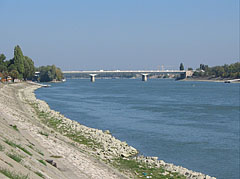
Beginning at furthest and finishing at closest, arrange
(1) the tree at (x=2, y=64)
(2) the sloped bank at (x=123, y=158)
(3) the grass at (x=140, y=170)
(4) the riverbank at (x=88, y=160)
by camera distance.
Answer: (1) the tree at (x=2, y=64), (2) the sloped bank at (x=123, y=158), (3) the grass at (x=140, y=170), (4) the riverbank at (x=88, y=160)

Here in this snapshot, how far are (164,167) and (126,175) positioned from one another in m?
2.94

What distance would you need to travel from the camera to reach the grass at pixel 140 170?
722 inches

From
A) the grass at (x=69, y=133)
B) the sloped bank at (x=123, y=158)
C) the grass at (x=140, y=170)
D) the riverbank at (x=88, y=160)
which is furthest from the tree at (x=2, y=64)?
the grass at (x=140, y=170)

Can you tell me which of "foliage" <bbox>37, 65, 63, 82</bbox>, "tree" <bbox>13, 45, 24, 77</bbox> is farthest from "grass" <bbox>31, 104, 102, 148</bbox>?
"foliage" <bbox>37, 65, 63, 82</bbox>

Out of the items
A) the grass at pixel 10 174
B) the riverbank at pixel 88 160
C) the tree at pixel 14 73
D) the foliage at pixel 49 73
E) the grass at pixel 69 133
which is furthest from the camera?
the foliage at pixel 49 73

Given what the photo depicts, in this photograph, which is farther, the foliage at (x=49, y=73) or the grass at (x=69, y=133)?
the foliage at (x=49, y=73)

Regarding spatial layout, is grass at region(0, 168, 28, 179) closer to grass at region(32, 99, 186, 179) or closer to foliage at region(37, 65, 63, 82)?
grass at region(32, 99, 186, 179)

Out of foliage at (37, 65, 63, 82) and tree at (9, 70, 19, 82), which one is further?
foliage at (37, 65, 63, 82)

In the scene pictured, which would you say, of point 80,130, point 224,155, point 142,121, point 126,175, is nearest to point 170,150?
point 224,155

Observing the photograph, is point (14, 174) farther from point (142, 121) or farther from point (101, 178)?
point (142, 121)

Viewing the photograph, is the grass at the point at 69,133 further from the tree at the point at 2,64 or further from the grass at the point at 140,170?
the tree at the point at 2,64

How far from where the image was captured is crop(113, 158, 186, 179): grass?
60.2ft

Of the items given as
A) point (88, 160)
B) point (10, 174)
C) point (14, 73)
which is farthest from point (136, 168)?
point (14, 73)

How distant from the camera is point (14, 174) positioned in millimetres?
10453
